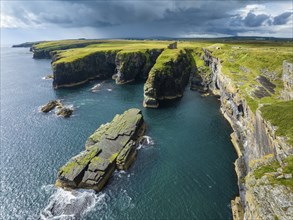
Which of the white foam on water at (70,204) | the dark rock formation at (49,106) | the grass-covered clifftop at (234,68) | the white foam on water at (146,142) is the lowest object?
the dark rock formation at (49,106)

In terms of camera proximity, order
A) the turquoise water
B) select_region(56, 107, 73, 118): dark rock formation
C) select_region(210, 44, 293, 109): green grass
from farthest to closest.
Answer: select_region(56, 107, 73, 118): dark rock formation, select_region(210, 44, 293, 109): green grass, the turquoise water

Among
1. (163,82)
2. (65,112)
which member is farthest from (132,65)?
(65,112)

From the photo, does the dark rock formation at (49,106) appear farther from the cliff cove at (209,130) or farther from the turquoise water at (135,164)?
the cliff cove at (209,130)

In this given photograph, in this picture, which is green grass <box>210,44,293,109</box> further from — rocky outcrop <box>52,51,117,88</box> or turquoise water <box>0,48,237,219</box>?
rocky outcrop <box>52,51,117,88</box>

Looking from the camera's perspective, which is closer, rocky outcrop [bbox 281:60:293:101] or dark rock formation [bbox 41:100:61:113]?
rocky outcrop [bbox 281:60:293:101]

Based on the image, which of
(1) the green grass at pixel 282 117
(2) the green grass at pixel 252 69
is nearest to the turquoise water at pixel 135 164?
(2) the green grass at pixel 252 69

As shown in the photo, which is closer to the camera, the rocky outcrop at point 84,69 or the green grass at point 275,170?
the green grass at point 275,170

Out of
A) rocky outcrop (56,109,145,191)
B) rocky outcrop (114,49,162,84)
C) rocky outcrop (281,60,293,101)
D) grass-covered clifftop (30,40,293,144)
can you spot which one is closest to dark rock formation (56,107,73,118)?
rocky outcrop (56,109,145,191)
